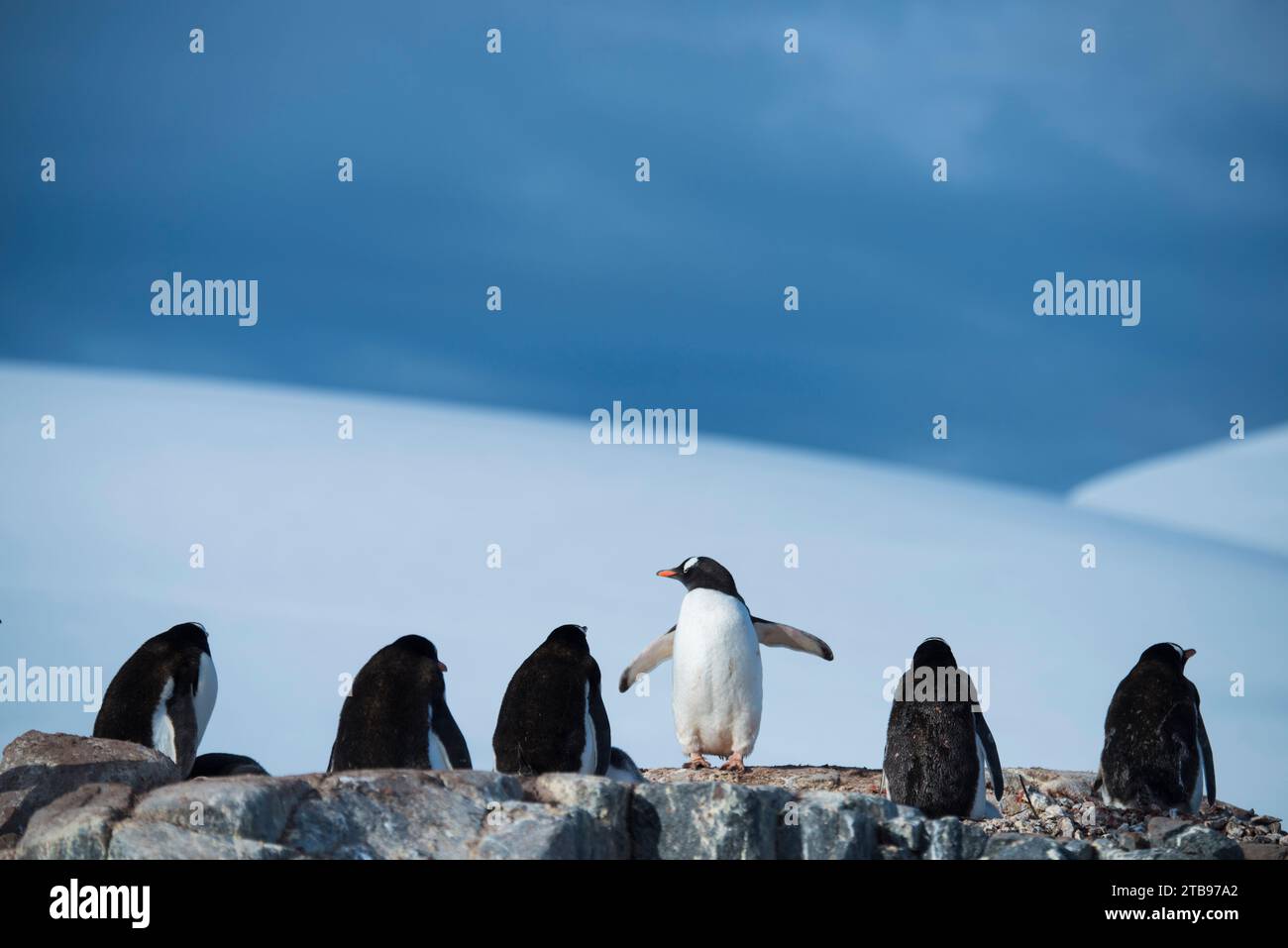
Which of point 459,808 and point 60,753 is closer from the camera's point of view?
point 459,808

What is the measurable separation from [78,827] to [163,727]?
5924 mm

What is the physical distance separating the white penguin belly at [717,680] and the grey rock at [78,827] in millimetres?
6867

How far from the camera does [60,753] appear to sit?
903cm

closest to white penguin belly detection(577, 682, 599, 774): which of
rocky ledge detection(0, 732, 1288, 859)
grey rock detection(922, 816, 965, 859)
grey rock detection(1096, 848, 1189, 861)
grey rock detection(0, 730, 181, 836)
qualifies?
rocky ledge detection(0, 732, 1288, 859)

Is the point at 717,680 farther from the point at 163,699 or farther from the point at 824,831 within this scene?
the point at 824,831

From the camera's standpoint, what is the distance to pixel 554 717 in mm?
10555

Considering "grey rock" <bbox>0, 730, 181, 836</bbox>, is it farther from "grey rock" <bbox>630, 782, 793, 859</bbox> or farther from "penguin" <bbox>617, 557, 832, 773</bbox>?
"penguin" <bbox>617, 557, 832, 773</bbox>

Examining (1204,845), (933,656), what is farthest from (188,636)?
(1204,845)

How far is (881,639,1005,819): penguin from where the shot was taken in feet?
33.6

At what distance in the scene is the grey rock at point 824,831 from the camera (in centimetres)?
772

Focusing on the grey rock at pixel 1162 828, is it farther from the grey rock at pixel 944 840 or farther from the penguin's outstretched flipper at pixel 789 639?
the penguin's outstretched flipper at pixel 789 639
